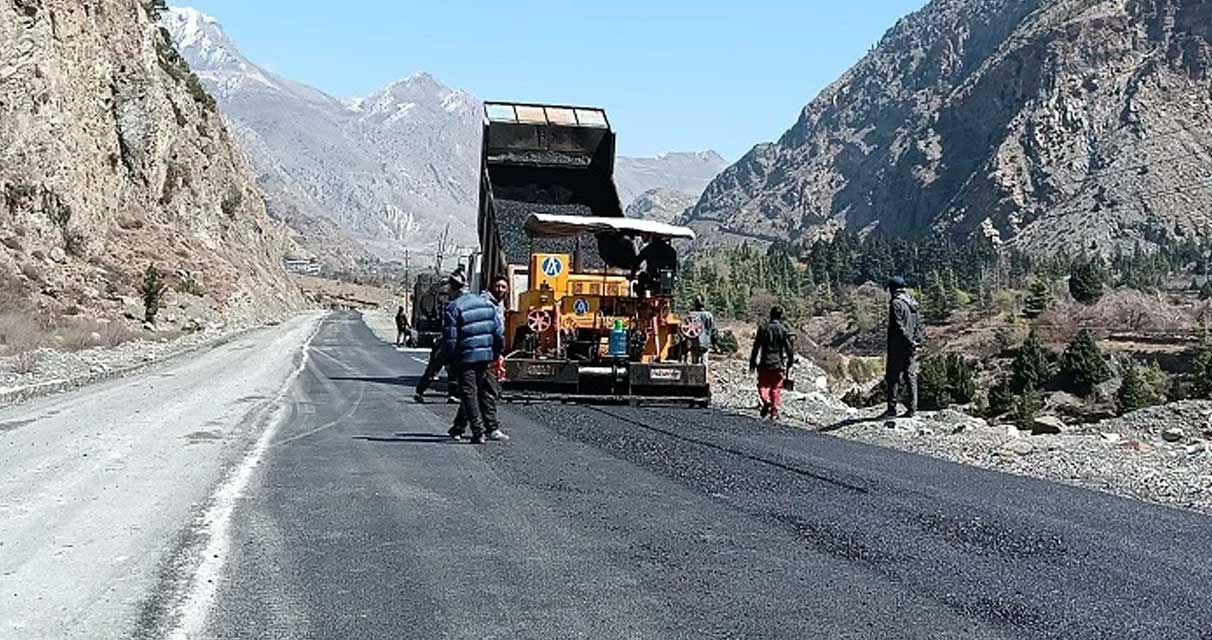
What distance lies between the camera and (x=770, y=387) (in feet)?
64.2

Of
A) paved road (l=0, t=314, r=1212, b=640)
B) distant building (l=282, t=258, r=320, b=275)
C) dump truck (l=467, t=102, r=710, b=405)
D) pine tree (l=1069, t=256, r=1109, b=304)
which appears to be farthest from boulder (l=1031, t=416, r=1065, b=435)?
distant building (l=282, t=258, r=320, b=275)

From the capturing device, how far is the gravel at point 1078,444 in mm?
12266

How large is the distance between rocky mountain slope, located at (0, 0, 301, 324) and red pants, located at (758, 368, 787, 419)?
26.7 metres

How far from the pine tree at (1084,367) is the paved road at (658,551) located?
4850 centimetres

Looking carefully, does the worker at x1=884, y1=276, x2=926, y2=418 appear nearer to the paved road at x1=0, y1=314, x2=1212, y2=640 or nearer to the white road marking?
the paved road at x1=0, y1=314, x2=1212, y2=640

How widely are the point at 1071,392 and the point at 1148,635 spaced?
5362 centimetres

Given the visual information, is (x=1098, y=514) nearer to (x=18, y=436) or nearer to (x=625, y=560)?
(x=625, y=560)

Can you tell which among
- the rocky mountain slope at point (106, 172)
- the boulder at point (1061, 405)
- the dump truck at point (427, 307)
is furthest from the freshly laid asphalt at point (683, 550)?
the rocky mountain slope at point (106, 172)

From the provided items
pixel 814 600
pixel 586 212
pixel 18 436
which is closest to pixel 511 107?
pixel 586 212

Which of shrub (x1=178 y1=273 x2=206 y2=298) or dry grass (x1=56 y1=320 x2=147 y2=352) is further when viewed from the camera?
shrub (x1=178 y1=273 x2=206 y2=298)

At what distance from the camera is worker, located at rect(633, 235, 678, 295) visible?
805 inches

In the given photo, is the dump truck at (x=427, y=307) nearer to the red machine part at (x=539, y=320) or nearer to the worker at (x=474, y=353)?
the red machine part at (x=539, y=320)

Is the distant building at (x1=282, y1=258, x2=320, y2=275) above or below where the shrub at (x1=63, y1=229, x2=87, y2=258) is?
above

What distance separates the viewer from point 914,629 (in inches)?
244
